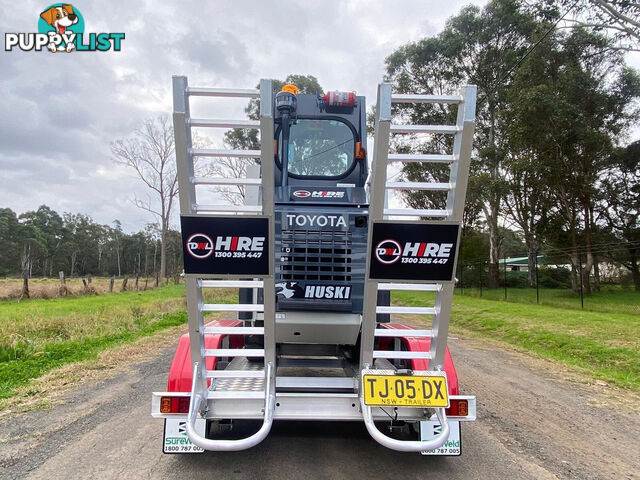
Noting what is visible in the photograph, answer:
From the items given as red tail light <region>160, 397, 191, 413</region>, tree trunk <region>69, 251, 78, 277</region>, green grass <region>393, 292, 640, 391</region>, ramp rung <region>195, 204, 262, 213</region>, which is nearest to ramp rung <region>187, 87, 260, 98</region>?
ramp rung <region>195, 204, 262, 213</region>

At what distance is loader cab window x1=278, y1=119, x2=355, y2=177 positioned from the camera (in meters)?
4.59

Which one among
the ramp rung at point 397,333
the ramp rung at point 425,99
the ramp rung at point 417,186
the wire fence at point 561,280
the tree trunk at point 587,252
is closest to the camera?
the ramp rung at point 425,99

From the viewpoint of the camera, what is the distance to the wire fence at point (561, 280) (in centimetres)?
2120

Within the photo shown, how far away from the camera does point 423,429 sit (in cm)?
340

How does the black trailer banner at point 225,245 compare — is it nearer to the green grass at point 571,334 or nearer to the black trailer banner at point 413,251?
the black trailer banner at point 413,251

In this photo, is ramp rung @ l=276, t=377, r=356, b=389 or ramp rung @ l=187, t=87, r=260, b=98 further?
ramp rung @ l=276, t=377, r=356, b=389

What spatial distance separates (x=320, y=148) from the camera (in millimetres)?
4672

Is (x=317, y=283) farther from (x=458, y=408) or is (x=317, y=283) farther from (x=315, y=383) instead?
(x=458, y=408)

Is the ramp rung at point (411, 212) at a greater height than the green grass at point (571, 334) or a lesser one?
greater

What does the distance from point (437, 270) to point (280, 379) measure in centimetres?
167

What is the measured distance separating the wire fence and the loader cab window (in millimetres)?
14878

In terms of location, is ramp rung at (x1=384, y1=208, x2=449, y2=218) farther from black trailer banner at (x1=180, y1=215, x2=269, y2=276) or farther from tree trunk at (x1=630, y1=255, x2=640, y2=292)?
tree trunk at (x1=630, y1=255, x2=640, y2=292)

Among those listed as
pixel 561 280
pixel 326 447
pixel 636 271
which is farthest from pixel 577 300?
pixel 326 447

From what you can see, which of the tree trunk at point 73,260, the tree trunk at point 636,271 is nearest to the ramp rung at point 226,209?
the tree trunk at point 636,271
